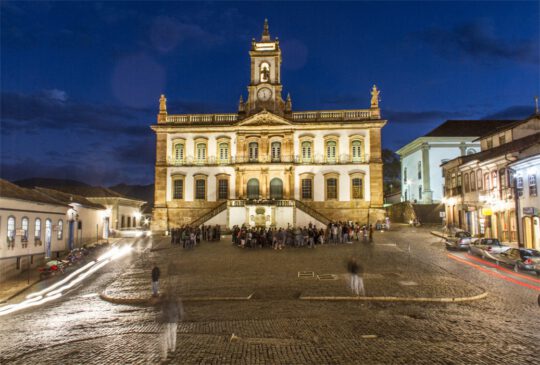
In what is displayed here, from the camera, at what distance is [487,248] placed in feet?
78.8

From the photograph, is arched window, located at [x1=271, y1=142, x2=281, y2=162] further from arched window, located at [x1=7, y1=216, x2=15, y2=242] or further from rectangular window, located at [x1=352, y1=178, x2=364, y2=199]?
arched window, located at [x1=7, y1=216, x2=15, y2=242]

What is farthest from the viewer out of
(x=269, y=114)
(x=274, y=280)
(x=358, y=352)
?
(x=269, y=114)

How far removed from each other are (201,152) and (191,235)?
1784 centimetres

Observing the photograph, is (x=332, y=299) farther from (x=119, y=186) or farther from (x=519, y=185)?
(x=119, y=186)

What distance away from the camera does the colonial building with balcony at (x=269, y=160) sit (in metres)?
46.1

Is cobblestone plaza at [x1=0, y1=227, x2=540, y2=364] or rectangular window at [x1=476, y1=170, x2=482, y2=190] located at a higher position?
rectangular window at [x1=476, y1=170, x2=482, y2=190]

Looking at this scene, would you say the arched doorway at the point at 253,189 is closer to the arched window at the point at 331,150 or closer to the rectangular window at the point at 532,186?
the arched window at the point at 331,150

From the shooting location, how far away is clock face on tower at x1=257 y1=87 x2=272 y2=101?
48531 mm

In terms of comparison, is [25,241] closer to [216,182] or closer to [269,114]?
[216,182]

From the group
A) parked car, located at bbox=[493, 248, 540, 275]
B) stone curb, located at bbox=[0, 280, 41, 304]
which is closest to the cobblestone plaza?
parked car, located at bbox=[493, 248, 540, 275]

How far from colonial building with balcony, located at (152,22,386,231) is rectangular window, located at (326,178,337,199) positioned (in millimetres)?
102

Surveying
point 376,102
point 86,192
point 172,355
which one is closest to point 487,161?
point 376,102

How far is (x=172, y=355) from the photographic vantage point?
9219mm

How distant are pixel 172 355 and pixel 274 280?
922 cm
